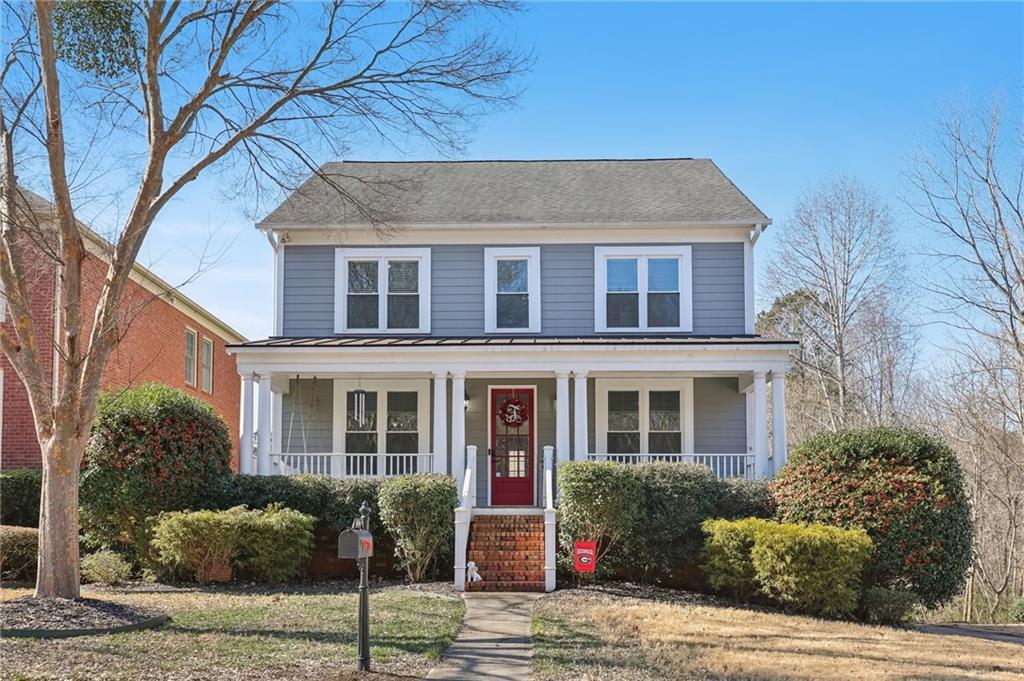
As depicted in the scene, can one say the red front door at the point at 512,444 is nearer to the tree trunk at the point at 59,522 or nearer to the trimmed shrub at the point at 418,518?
the trimmed shrub at the point at 418,518

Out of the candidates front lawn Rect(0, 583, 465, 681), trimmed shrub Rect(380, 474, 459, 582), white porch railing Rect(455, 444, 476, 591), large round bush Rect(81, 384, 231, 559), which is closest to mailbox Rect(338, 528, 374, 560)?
front lawn Rect(0, 583, 465, 681)

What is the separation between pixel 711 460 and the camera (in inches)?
758

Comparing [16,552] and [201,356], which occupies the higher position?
[201,356]

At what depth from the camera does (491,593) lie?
14883 millimetres

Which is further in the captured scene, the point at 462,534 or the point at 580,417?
the point at 580,417

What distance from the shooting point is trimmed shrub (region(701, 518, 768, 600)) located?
596 inches

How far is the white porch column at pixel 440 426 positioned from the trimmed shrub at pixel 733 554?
4.91 metres

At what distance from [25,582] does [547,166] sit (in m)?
13.6

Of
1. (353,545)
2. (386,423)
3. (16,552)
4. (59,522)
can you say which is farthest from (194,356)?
(353,545)

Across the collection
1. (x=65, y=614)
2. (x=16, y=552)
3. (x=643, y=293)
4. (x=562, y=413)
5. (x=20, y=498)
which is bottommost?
(x=65, y=614)

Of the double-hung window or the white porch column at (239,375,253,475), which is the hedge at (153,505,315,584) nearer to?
the white porch column at (239,375,253,475)

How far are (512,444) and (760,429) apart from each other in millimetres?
4929

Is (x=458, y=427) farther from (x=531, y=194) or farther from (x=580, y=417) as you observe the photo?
(x=531, y=194)

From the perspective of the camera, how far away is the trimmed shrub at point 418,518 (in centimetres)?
1602
